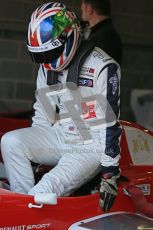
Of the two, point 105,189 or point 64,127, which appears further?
point 64,127

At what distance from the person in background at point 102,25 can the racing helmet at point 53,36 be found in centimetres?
170

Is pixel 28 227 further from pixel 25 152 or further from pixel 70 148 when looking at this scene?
pixel 70 148

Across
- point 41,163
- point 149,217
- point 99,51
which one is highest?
point 99,51

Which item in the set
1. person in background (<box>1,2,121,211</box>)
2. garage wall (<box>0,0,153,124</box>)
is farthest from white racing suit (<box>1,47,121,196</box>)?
garage wall (<box>0,0,153,124</box>)

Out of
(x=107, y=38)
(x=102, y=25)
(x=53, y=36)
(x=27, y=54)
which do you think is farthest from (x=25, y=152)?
(x=27, y=54)

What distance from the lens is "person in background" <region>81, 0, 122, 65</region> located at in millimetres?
5406

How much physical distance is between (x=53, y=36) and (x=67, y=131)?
0.62 metres

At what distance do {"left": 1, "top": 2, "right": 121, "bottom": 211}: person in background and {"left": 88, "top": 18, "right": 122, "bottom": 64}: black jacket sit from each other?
154 cm

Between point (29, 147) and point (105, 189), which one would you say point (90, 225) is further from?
point (29, 147)

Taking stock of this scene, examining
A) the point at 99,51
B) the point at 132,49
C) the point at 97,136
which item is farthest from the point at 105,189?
the point at 132,49

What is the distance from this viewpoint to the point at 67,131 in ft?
12.7

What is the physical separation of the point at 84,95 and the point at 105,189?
0.57 meters

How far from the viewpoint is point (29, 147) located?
3.79 meters

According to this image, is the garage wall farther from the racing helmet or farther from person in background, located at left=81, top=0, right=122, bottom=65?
the racing helmet
